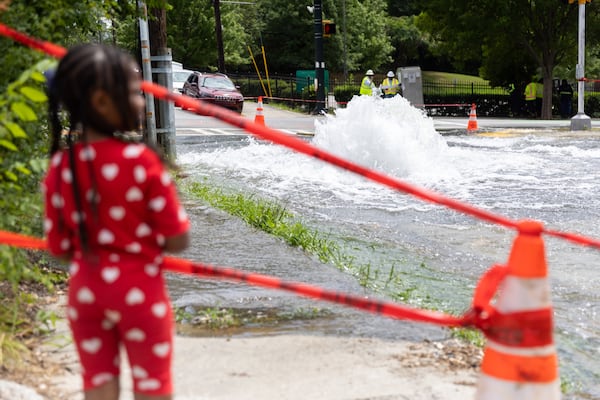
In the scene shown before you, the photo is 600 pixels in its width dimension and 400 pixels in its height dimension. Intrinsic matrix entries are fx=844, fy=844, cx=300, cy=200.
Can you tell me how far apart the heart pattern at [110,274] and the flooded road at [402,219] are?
2.39 m

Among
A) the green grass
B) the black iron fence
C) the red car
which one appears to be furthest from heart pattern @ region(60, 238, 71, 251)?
the green grass

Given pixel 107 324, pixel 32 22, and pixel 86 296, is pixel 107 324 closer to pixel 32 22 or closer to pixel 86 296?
pixel 86 296

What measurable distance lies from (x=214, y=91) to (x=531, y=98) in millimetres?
13919

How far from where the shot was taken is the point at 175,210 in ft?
8.32

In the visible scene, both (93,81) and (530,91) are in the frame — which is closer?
(93,81)

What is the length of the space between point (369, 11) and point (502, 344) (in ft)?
204

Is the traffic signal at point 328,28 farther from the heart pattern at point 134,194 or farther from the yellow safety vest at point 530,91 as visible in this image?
the heart pattern at point 134,194

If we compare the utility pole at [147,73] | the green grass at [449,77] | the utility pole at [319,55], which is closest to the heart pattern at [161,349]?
the utility pole at [147,73]

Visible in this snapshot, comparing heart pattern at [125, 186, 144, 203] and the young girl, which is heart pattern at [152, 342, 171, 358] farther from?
heart pattern at [125, 186, 144, 203]

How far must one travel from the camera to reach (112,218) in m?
2.54

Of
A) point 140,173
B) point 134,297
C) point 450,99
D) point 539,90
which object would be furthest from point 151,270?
point 450,99

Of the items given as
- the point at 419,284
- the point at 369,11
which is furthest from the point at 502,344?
the point at 369,11

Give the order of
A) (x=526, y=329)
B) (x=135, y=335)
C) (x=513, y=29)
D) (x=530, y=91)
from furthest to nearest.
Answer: (x=530, y=91) < (x=513, y=29) < (x=526, y=329) < (x=135, y=335)

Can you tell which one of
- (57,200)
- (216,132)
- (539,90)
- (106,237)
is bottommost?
(216,132)
